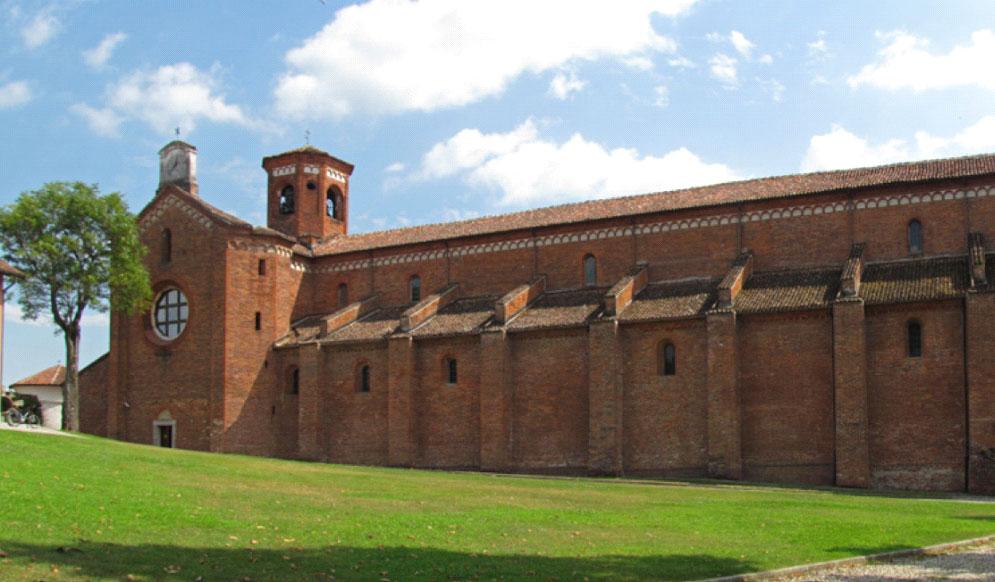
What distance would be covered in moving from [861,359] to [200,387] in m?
26.1

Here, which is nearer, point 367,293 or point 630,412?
point 630,412

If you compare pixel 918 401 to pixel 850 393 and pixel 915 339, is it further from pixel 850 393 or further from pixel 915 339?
pixel 850 393

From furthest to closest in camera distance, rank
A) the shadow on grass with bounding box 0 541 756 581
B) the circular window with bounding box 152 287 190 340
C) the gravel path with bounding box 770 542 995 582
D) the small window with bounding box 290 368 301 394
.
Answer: the circular window with bounding box 152 287 190 340
the small window with bounding box 290 368 301 394
the gravel path with bounding box 770 542 995 582
the shadow on grass with bounding box 0 541 756 581

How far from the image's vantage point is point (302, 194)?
49.9 metres

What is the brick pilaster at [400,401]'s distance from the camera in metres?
38.5

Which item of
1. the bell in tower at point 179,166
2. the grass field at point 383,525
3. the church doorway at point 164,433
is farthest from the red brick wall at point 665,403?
the bell in tower at point 179,166

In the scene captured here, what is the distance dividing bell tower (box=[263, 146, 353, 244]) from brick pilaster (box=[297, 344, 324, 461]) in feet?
31.6

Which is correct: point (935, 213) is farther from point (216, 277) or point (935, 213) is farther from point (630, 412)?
point (216, 277)

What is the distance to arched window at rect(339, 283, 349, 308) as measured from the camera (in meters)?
46.0

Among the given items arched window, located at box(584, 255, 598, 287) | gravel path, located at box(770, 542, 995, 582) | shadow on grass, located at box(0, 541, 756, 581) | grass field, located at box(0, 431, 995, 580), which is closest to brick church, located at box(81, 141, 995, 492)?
arched window, located at box(584, 255, 598, 287)

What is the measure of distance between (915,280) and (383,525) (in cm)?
2263

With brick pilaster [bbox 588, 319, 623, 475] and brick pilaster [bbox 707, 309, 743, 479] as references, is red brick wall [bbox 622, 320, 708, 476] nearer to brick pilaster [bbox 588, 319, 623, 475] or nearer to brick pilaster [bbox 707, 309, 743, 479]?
brick pilaster [bbox 588, 319, 623, 475]

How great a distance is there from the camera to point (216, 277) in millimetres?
42125

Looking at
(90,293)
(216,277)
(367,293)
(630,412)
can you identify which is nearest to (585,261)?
(630,412)
